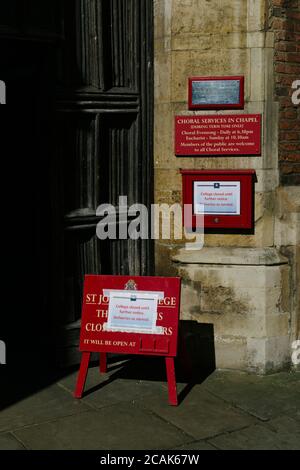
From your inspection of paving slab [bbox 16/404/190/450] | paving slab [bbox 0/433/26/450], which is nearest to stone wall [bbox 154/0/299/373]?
paving slab [bbox 16/404/190/450]

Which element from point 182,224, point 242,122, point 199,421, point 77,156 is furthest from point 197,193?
point 199,421

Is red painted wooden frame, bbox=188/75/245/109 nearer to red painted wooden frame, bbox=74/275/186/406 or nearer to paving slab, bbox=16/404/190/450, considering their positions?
red painted wooden frame, bbox=74/275/186/406

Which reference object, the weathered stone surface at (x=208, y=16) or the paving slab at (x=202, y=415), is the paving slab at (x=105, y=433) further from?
the weathered stone surface at (x=208, y=16)

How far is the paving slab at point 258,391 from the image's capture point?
526 centimetres

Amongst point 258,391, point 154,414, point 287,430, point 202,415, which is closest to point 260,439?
point 287,430

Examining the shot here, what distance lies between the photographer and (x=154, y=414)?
5090 mm

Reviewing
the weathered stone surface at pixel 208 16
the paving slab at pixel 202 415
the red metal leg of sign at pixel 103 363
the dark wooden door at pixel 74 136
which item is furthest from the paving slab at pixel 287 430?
the weathered stone surface at pixel 208 16

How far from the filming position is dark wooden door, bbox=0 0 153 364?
5.84 metres

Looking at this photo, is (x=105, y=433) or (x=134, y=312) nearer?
(x=105, y=433)

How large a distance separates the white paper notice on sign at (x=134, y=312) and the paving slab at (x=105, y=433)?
A: 670mm

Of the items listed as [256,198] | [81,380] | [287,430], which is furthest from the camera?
[256,198]

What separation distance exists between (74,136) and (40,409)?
2366mm

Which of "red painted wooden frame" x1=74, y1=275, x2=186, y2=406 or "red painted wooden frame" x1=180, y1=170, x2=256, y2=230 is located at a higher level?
"red painted wooden frame" x1=180, y1=170, x2=256, y2=230

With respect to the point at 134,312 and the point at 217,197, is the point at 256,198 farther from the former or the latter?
the point at 134,312
